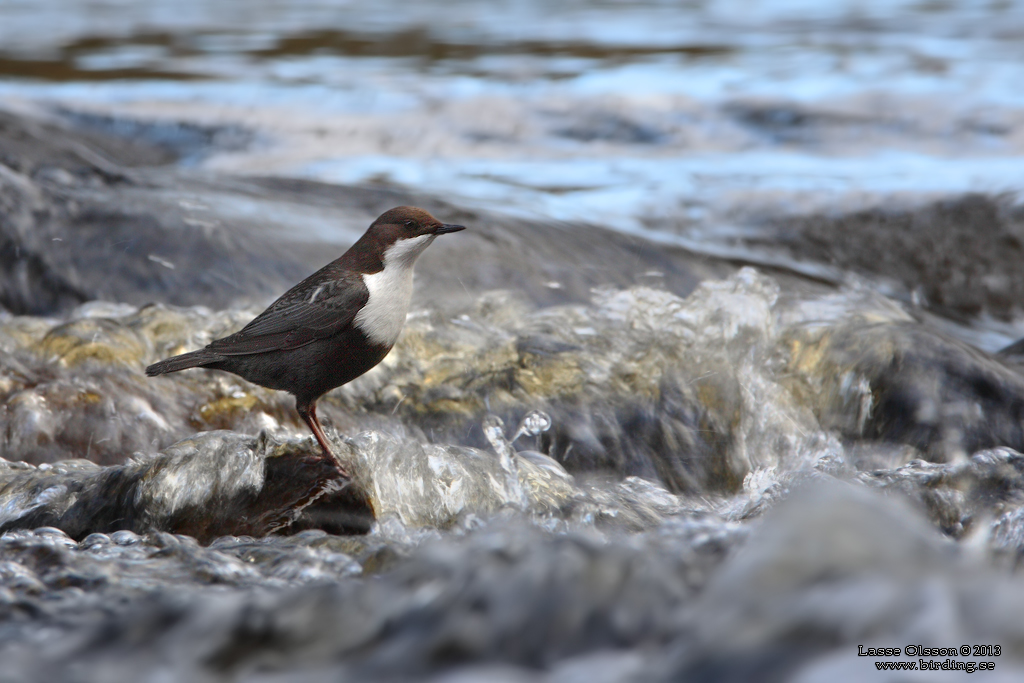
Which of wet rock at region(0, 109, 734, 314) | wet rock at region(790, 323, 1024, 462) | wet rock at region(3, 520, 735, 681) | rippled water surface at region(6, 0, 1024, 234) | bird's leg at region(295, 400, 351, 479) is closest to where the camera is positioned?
wet rock at region(3, 520, 735, 681)

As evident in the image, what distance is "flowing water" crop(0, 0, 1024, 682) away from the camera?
1698 millimetres

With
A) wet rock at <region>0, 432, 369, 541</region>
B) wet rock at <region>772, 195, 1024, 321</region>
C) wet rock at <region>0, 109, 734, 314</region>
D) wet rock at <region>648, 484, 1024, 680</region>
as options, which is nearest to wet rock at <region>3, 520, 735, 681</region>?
wet rock at <region>648, 484, 1024, 680</region>

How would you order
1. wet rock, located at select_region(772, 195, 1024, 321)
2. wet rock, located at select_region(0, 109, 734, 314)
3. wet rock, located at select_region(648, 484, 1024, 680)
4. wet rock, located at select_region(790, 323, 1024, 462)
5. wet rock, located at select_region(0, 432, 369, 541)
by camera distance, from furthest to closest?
wet rock, located at select_region(772, 195, 1024, 321) → wet rock, located at select_region(0, 109, 734, 314) → wet rock, located at select_region(790, 323, 1024, 462) → wet rock, located at select_region(0, 432, 369, 541) → wet rock, located at select_region(648, 484, 1024, 680)

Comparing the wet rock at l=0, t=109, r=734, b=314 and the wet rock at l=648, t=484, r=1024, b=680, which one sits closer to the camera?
the wet rock at l=648, t=484, r=1024, b=680

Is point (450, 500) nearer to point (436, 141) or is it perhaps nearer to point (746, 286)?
point (746, 286)

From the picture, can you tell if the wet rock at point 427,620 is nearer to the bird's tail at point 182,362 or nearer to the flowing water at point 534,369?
the flowing water at point 534,369

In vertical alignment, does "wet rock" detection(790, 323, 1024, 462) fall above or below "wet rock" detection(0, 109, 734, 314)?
below

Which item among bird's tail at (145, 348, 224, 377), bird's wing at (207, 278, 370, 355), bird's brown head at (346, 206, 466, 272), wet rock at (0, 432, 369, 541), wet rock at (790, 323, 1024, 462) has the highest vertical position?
bird's brown head at (346, 206, 466, 272)

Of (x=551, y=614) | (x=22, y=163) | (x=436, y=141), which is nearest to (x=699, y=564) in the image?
(x=551, y=614)

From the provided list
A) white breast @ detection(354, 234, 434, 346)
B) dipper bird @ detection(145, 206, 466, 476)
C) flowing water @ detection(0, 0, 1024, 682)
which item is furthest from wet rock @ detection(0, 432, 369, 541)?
white breast @ detection(354, 234, 434, 346)

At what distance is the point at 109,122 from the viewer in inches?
360

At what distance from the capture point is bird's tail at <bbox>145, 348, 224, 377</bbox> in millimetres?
3180

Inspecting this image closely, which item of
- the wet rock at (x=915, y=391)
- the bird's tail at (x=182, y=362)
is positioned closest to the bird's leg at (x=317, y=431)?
the bird's tail at (x=182, y=362)

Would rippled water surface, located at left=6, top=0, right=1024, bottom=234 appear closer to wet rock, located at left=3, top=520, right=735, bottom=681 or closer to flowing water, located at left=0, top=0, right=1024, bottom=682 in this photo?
flowing water, located at left=0, top=0, right=1024, bottom=682
